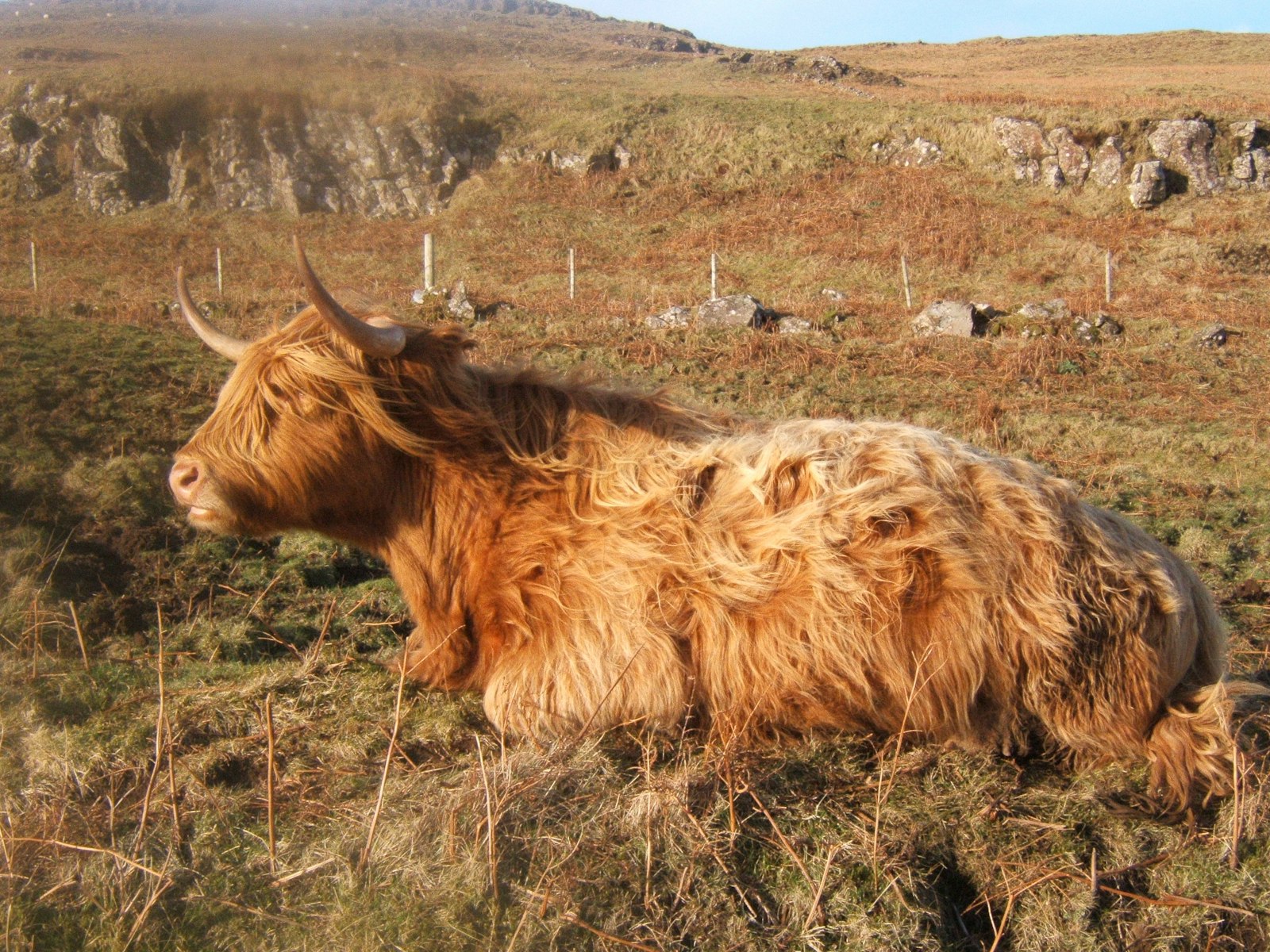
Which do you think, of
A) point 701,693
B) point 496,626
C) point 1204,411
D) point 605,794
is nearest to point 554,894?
point 605,794

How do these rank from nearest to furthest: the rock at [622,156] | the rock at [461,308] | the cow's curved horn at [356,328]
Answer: the cow's curved horn at [356,328], the rock at [461,308], the rock at [622,156]

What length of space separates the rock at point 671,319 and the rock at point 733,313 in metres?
0.25

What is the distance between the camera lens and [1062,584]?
10.5 ft

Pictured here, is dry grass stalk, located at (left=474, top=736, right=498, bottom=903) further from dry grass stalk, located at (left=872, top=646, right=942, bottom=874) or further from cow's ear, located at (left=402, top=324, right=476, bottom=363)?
cow's ear, located at (left=402, top=324, right=476, bottom=363)

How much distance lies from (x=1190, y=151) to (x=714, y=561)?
122ft

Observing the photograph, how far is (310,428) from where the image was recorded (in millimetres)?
3613

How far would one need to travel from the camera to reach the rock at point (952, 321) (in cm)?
1659

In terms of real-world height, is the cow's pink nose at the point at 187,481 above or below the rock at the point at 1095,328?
above

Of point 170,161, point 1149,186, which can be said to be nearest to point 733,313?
point 1149,186

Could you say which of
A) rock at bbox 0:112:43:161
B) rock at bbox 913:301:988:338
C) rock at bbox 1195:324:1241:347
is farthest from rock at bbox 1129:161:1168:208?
rock at bbox 0:112:43:161

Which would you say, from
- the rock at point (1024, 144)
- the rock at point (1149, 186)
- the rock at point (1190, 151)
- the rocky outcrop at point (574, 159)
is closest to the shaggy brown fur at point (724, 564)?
the rock at point (1149, 186)

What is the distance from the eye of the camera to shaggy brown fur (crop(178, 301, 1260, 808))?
3250 millimetres

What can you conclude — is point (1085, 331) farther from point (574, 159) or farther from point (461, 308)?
point (574, 159)

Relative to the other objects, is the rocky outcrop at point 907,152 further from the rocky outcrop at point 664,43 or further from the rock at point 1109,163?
the rocky outcrop at point 664,43
